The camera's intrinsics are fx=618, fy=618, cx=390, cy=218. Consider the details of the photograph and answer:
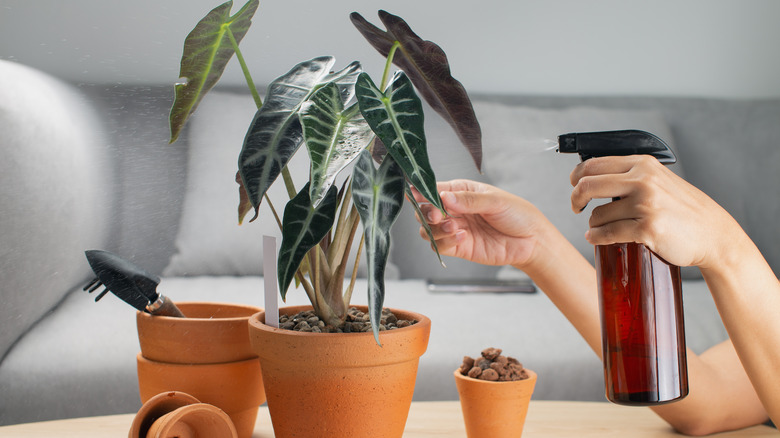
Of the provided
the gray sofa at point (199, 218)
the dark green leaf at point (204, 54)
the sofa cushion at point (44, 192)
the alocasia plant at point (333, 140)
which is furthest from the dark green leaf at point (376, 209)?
the sofa cushion at point (44, 192)

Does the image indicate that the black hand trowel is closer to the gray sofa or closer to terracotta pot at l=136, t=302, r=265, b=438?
terracotta pot at l=136, t=302, r=265, b=438

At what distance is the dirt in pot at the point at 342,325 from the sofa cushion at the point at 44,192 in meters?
1.11

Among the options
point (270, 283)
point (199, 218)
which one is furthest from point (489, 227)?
point (199, 218)

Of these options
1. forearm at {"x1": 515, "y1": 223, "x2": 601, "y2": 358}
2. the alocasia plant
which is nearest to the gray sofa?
forearm at {"x1": 515, "y1": 223, "x2": 601, "y2": 358}

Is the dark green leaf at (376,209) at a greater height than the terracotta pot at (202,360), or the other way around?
the dark green leaf at (376,209)

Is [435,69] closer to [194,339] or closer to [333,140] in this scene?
[333,140]

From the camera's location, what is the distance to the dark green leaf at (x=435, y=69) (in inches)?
23.7

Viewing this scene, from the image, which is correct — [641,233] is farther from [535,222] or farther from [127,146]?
[127,146]

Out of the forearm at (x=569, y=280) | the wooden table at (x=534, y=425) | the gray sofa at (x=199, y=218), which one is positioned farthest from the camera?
the gray sofa at (x=199, y=218)

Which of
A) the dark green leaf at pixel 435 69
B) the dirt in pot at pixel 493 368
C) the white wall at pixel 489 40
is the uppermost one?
the white wall at pixel 489 40

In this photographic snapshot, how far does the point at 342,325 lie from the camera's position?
1.94 feet

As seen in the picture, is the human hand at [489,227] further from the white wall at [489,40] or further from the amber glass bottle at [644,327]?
the white wall at [489,40]

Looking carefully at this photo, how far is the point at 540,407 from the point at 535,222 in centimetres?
24

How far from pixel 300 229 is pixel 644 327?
0.31 m
